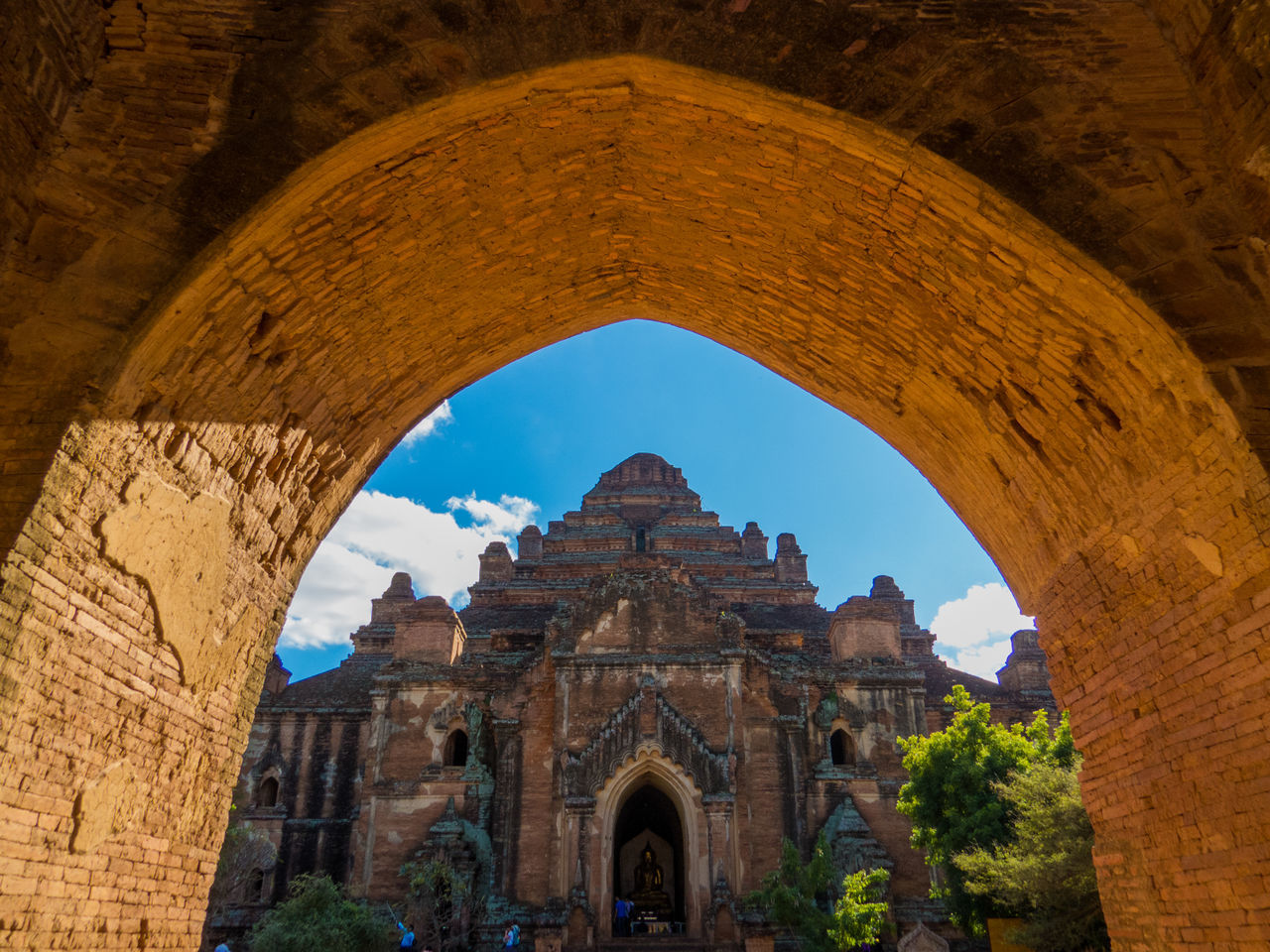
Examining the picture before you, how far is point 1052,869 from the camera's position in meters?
13.8

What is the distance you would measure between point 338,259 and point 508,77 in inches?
61.9

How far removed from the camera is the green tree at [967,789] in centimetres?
1716

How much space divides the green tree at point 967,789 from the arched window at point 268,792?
18.1 metres

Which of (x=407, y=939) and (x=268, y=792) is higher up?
(x=268, y=792)

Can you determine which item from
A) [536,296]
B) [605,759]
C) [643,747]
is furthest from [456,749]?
[536,296]

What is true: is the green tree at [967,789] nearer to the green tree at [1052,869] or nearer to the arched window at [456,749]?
the green tree at [1052,869]

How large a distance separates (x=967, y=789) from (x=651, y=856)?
40.5ft

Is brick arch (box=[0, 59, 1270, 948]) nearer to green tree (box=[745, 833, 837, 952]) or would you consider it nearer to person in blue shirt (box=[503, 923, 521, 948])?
green tree (box=[745, 833, 837, 952])

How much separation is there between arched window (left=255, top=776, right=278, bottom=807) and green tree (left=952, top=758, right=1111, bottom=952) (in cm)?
2023

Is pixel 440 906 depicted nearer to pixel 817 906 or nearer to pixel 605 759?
pixel 605 759

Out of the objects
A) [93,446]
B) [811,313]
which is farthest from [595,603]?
[93,446]

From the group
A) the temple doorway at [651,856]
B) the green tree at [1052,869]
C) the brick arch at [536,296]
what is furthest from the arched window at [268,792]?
the brick arch at [536,296]

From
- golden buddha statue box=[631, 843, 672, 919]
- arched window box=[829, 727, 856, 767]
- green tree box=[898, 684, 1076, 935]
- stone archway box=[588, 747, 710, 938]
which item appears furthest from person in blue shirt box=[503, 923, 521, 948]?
arched window box=[829, 727, 856, 767]

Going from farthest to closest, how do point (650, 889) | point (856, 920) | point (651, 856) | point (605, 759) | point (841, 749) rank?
1. point (651, 856)
2. point (650, 889)
3. point (841, 749)
4. point (605, 759)
5. point (856, 920)
